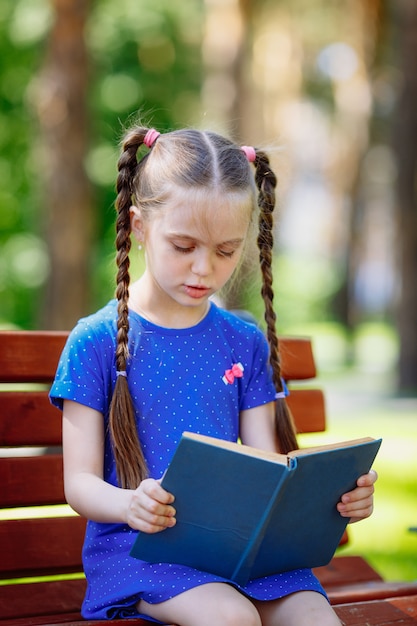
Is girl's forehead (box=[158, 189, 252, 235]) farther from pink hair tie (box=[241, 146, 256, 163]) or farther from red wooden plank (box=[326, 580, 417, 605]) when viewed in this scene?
red wooden plank (box=[326, 580, 417, 605])

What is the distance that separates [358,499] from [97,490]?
0.59 m

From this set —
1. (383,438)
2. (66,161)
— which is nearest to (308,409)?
(383,438)

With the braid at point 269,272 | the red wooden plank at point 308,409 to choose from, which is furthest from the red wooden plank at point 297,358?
the braid at point 269,272

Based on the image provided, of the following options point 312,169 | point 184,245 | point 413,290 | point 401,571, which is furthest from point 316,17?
point 184,245

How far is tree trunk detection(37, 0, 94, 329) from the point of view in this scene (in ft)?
24.9

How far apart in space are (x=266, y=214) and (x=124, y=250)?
0.43 meters

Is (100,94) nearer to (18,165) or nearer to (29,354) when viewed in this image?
(18,165)

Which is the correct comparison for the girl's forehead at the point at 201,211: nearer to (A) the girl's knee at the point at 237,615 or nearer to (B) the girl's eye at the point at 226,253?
(B) the girl's eye at the point at 226,253

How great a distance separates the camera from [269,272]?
104 inches

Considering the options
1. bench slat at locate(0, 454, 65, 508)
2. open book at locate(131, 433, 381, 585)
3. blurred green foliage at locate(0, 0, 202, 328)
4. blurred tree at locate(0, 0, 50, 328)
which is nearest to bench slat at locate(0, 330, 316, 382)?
bench slat at locate(0, 454, 65, 508)

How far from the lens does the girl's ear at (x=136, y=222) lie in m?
2.47

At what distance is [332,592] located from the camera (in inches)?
110

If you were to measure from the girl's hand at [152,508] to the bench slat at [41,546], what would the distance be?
798 millimetres

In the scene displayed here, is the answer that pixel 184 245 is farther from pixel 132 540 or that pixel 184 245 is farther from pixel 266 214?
pixel 132 540
